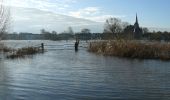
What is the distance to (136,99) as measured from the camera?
14.8m

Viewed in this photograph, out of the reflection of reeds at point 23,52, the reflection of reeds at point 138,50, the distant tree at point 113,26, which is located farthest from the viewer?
the distant tree at point 113,26

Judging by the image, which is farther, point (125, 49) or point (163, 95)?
point (125, 49)

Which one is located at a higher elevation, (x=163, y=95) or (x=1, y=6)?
(x=1, y=6)

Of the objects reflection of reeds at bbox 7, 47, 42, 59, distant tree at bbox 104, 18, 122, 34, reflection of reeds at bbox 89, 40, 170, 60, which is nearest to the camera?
reflection of reeds at bbox 89, 40, 170, 60

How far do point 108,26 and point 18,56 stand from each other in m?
54.6

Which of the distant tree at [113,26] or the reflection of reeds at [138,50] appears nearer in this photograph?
the reflection of reeds at [138,50]

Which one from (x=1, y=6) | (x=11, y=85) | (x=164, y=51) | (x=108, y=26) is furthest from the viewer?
(x=108, y=26)

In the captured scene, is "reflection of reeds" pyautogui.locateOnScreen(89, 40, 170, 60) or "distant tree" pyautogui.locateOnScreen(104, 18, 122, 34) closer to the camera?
"reflection of reeds" pyautogui.locateOnScreen(89, 40, 170, 60)

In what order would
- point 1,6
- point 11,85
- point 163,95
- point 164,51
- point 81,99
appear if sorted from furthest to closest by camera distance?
1. point 1,6
2. point 164,51
3. point 11,85
4. point 163,95
5. point 81,99

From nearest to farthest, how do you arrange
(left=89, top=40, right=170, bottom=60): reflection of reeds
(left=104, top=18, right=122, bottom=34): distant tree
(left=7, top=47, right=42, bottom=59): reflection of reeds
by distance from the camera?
1. (left=89, top=40, right=170, bottom=60): reflection of reeds
2. (left=7, top=47, right=42, bottom=59): reflection of reeds
3. (left=104, top=18, right=122, bottom=34): distant tree

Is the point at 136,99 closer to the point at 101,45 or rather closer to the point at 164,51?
the point at 164,51

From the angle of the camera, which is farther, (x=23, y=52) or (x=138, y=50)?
(x=23, y=52)

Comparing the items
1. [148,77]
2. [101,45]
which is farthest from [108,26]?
[148,77]

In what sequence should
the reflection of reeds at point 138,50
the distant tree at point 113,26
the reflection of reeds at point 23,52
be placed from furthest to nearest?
the distant tree at point 113,26, the reflection of reeds at point 23,52, the reflection of reeds at point 138,50
